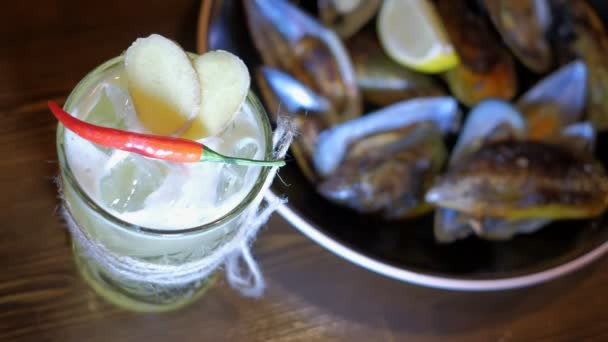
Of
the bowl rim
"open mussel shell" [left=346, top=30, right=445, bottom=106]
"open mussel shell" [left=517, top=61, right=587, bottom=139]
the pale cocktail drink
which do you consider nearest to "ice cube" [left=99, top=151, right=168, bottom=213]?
the pale cocktail drink

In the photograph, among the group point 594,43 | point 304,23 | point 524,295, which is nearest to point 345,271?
point 524,295

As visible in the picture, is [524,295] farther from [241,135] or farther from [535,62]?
[241,135]

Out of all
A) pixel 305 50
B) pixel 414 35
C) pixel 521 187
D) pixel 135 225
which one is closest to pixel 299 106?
pixel 305 50

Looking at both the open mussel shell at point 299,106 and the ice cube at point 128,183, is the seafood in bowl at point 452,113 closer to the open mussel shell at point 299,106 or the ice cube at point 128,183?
the open mussel shell at point 299,106

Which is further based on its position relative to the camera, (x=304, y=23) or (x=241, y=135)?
(x=304, y=23)

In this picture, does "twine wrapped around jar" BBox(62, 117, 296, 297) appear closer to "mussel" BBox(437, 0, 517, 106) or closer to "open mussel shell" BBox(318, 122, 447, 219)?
"open mussel shell" BBox(318, 122, 447, 219)

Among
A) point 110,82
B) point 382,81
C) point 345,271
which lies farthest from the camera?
point 382,81
